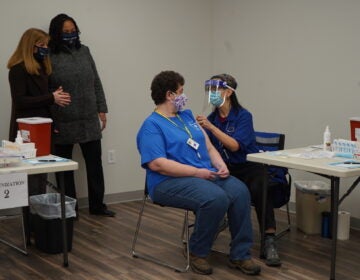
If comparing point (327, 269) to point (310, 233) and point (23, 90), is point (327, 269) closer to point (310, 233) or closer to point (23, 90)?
point (310, 233)

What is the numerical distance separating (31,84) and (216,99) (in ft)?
4.50

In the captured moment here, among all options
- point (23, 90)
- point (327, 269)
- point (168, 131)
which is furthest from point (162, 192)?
point (23, 90)

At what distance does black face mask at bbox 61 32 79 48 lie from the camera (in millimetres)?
4164

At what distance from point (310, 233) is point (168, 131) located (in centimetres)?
152

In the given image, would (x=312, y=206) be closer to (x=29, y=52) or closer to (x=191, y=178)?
(x=191, y=178)

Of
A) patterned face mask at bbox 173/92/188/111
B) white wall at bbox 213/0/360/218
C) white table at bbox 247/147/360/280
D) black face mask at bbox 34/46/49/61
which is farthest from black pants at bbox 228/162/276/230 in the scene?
black face mask at bbox 34/46/49/61

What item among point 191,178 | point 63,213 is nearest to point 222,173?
point 191,178

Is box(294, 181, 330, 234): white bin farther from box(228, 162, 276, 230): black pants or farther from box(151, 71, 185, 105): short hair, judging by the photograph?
box(151, 71, 185, 105): short hair

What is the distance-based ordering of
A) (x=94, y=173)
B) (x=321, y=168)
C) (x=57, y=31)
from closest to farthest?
(x=321, y=168)
(x=57, y=31)
(x=94, y=173)

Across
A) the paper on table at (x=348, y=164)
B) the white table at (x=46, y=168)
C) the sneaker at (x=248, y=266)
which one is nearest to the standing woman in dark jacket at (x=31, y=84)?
the white table at (x=46, y=168)

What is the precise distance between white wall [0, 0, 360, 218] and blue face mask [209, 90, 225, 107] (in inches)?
45.6

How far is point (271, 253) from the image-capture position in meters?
3.33

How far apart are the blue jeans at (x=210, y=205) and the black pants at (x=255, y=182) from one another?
253mm

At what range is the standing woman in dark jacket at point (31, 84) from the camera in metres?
3.79
